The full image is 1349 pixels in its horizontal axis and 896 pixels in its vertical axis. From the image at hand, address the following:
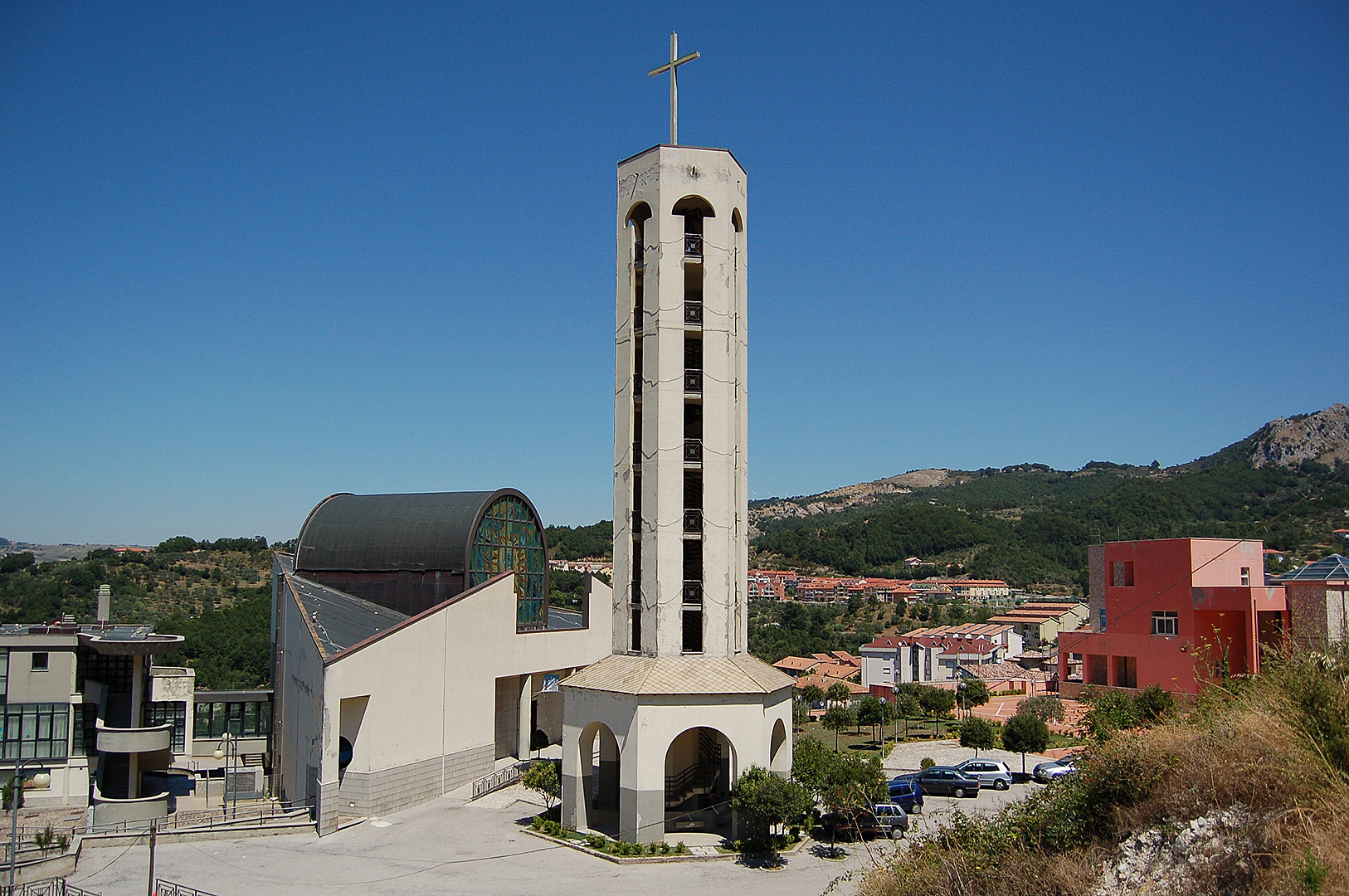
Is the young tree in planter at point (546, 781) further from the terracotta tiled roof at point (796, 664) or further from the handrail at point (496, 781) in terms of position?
the terracotta tiled roof at point (796, 664)

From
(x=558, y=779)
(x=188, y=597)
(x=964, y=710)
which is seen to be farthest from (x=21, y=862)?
(x=188, y=597)

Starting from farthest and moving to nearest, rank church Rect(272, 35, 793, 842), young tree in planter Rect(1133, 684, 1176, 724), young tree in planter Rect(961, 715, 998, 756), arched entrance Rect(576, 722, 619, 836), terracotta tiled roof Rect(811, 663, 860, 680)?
terracotta tiled roof Rect(811, 663, 860, 680) → young tree in planter Rect(961, 715, 998, 756) → young tree in planter Rect(1133, 684, 1176, 724) → arched entrance Rect(576, 722, 619, 836) → church Rect(272, 35, 793, 842)

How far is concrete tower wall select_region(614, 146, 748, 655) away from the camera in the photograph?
Answer: 28672mm

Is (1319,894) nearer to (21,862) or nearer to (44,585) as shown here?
(21,862)

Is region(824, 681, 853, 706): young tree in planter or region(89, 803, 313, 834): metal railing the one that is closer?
region(89, 803, 313, 834): metal railing

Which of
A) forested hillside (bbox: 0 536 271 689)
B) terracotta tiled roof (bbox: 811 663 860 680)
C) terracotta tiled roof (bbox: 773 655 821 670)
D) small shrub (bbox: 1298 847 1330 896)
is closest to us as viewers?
small shrub (bbox: 1298 847 1330 896)

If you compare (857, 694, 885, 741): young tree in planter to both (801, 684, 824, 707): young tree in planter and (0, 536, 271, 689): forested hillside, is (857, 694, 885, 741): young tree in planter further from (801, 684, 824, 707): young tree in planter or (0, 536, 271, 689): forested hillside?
(0, 536, 271, 689): forested hillside

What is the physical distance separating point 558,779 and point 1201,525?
132m

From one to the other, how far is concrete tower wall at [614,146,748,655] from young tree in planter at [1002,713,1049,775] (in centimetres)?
1507

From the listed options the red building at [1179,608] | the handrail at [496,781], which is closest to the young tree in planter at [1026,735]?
the red building at [1179,608]

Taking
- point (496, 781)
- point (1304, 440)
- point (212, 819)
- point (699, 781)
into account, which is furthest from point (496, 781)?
point (1304, 440)

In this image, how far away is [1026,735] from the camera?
37.0 metres

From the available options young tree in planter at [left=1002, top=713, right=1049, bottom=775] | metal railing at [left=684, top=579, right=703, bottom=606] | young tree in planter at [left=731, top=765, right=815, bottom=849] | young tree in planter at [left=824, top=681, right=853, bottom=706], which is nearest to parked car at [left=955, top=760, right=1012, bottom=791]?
young tree in planter at [left=1002, top=713, right=1049, bottom=775]

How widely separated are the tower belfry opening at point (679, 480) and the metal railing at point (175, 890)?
979 centimetres
